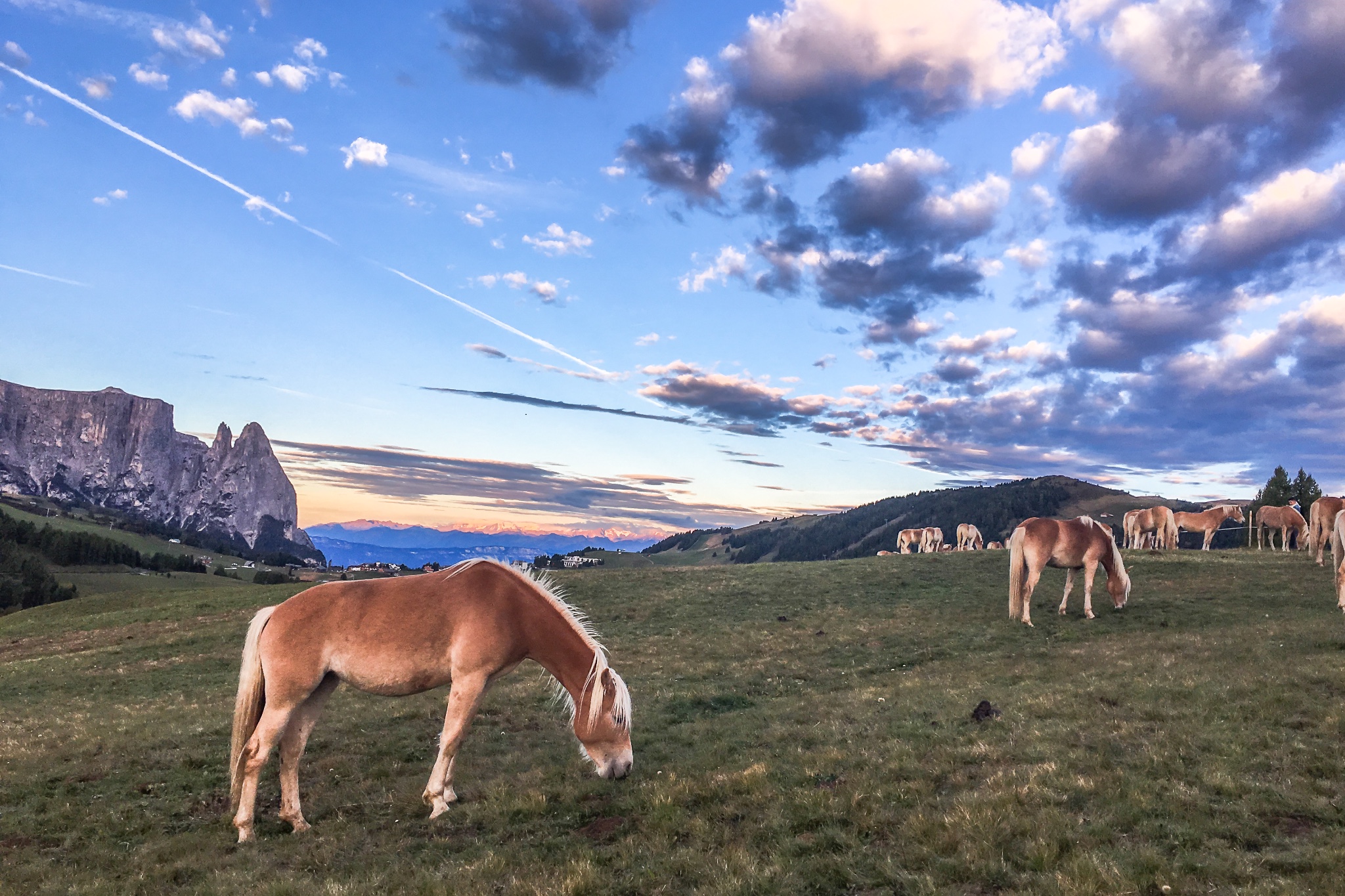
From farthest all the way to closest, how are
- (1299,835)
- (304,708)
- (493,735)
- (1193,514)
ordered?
(1193,514)
(493,735)
(304,708)
(1299,835)

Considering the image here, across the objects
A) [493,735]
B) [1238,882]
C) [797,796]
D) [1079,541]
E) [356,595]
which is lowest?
[493,735]

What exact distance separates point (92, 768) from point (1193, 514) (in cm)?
6460

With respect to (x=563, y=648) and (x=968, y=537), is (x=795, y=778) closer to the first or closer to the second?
(x=563, y=648)

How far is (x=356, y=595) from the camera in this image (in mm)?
10680

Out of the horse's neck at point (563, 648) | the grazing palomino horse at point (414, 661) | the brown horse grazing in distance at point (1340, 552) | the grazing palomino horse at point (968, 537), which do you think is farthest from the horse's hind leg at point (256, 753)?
the grazing palomino horse at point (968, 537)

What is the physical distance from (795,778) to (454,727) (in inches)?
212

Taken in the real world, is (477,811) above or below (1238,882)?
below

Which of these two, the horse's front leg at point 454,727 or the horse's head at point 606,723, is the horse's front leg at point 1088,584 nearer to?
the horse's head at point 606,723

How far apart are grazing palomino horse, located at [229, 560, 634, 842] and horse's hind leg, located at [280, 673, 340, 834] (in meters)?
0.02

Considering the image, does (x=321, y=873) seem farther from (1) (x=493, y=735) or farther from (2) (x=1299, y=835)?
(2) (x=1299, y=835)

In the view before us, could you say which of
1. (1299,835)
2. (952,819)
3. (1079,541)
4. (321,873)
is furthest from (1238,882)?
(1079,541)

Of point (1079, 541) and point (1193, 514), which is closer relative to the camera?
point (1079, 541)

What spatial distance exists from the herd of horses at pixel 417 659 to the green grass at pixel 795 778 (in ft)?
2.69

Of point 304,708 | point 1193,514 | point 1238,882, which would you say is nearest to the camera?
point 1238,882
